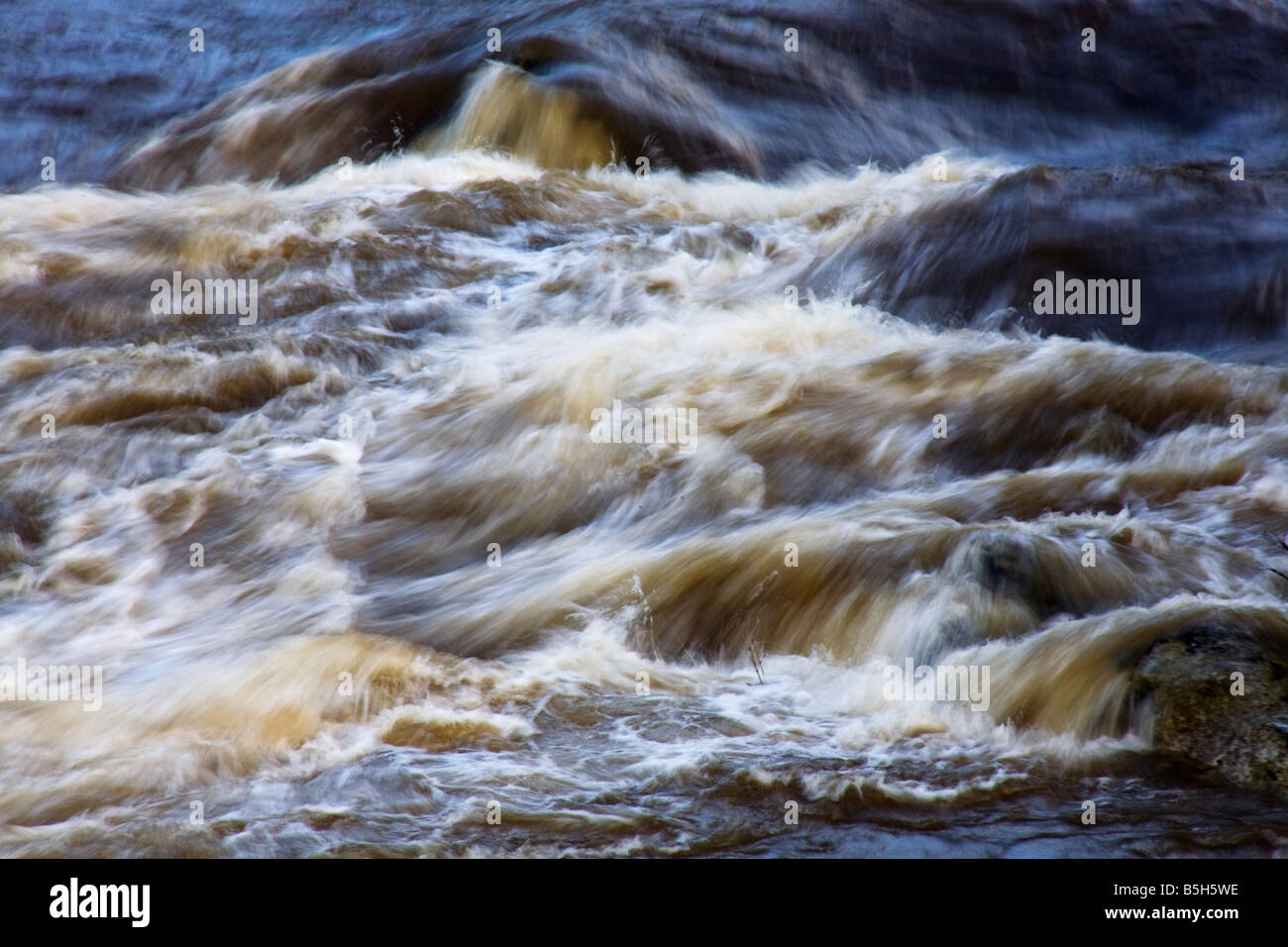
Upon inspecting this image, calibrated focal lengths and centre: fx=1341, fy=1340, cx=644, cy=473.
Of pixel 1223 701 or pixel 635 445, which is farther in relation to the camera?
pixel 635 445

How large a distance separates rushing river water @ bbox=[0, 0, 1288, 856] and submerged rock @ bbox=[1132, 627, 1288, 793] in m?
0.09

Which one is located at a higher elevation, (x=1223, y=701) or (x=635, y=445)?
(x=635, y=445)

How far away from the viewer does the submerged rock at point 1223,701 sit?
404 cm

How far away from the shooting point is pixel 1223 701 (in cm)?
418

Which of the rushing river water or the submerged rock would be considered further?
the rushing river water

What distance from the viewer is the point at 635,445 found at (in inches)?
268

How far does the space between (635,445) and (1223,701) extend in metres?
3.32

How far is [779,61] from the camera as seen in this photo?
42.0 ft

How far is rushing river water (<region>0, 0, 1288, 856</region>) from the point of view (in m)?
4.32

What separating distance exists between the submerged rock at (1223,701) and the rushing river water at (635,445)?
0.09 m
